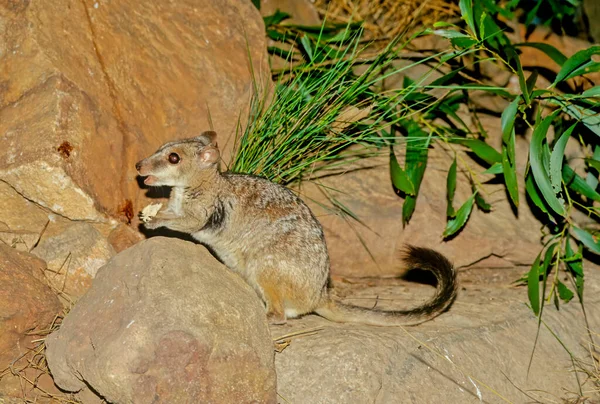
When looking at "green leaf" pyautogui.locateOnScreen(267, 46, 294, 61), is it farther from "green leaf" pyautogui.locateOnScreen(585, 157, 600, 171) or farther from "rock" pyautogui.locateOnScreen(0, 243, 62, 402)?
"rock" pyautogui.locateOnScreen(0, 243, 62, 402)

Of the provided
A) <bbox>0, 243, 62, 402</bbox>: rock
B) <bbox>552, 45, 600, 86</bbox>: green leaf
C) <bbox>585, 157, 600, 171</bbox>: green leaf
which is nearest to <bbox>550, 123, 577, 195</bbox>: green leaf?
<bbox>552, 45, 600, 86</bbox>: green leaf

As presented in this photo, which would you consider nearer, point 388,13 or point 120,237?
point 120,237

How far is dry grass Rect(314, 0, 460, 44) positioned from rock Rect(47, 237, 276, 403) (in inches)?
213

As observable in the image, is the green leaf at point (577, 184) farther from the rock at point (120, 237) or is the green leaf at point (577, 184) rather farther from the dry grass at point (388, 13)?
the rock at point (120, 237)

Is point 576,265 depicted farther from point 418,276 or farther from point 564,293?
point 418,276

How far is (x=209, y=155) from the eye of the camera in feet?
19.1

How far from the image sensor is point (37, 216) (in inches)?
228

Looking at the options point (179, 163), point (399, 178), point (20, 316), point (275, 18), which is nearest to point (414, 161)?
point (399, 178)

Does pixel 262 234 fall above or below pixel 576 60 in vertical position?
below

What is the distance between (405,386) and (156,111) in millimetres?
3172

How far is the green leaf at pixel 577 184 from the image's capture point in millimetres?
6797

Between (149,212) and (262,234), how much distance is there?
94 centimetres

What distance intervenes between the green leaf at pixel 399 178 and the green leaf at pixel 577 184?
1.40 meters

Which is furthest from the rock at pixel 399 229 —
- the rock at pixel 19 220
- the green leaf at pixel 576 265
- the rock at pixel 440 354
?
the rock at pixel 19 220
